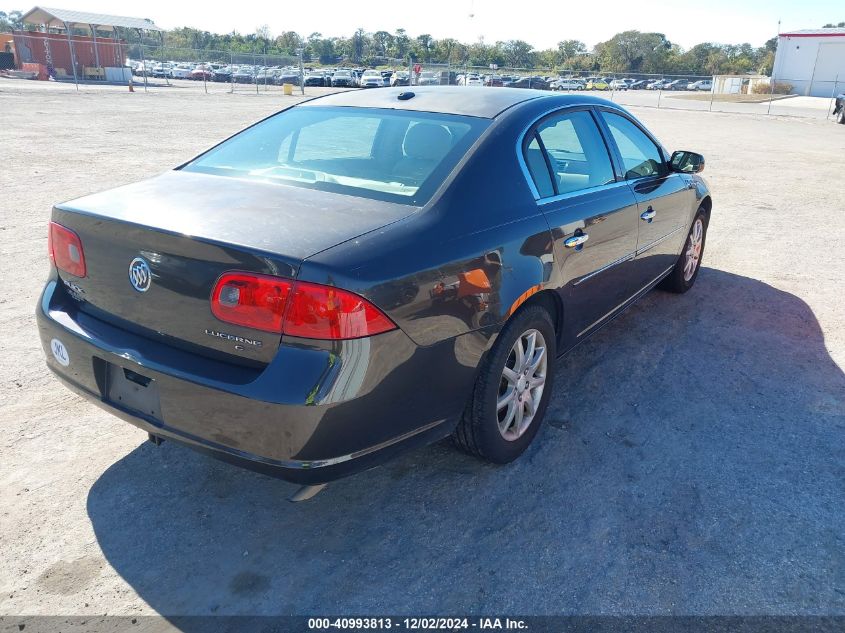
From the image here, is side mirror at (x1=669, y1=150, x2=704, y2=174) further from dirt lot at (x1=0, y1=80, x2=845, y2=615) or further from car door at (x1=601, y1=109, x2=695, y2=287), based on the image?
dirt lot at (x1=0, y1=80, x2=845, y2=615)

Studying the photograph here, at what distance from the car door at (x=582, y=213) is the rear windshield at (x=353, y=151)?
18.1 inches

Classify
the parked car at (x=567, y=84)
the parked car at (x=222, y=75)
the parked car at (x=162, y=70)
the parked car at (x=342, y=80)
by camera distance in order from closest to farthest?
the parked car at (x=567, y=84) < the parked car at (x=342, y=80) < the parked car at (x=222, y=75) < the parked car at (x=162, y=70)

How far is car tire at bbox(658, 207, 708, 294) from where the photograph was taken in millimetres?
5542

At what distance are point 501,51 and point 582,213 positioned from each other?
119 metres

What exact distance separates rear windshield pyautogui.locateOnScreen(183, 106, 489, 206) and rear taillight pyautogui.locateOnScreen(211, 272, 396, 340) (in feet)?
2.28

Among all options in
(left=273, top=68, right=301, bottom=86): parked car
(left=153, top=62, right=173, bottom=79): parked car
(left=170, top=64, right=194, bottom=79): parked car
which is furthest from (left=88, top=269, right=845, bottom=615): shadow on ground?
(left=153, top=62, right=173, bottom=79): parked car

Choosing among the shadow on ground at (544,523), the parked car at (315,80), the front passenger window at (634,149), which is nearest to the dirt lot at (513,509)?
the shadow on ground at (544,523)

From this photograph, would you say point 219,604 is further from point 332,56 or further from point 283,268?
point 332,56

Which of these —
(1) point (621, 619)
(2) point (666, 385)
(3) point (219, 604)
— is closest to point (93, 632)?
(3) point (219, 604)

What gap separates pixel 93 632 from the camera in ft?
7.36

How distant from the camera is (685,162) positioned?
16.0 ft

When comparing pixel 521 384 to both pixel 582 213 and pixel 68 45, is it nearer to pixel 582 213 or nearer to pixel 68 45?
pixel 582 213

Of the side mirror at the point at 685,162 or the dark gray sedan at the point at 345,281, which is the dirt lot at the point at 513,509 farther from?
the side mirror at the point at 685,162

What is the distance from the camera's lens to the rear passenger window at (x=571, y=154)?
11.3 feet
